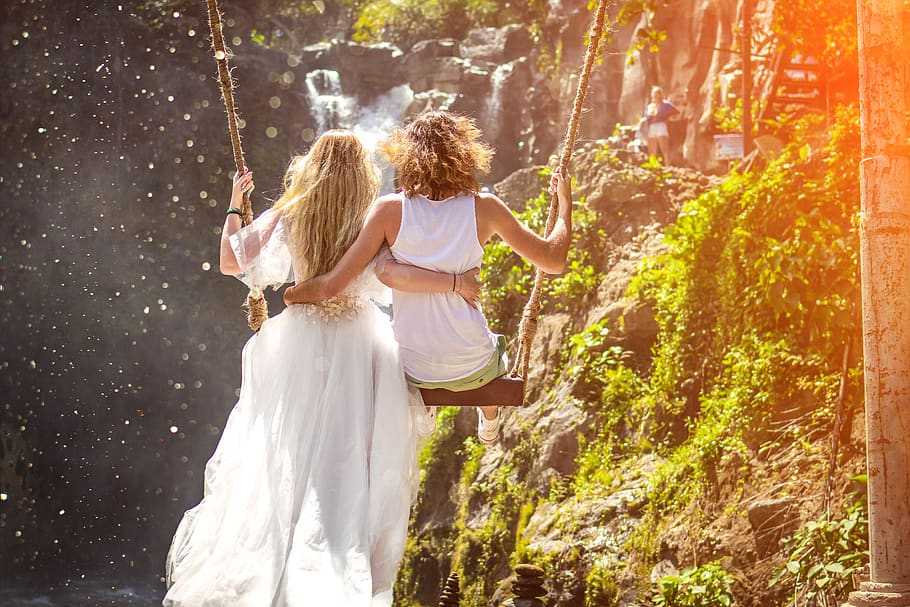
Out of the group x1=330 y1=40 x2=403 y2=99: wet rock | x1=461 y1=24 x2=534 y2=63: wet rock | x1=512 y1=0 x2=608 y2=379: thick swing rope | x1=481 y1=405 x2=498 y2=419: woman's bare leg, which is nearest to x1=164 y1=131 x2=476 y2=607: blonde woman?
x1=481 y1=405 x2=498 y2=419: woman's bare leg

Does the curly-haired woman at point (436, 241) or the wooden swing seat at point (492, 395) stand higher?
the curly-haired woman at point (436, 241)

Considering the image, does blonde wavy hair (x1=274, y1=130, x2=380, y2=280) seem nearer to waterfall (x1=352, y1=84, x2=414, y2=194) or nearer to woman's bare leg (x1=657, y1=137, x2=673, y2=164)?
woman's bare leg (x1=657, y1=137, x2=673, y2=164)

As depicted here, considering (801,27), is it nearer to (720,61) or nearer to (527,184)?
(527,184)

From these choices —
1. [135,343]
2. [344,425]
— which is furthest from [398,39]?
[344,425]

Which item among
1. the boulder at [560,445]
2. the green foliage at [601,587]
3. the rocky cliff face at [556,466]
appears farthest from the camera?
the boulder at [560,445]

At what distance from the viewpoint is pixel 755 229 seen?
26.5 feet

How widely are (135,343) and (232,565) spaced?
734 inches

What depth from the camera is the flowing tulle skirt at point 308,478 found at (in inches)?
149

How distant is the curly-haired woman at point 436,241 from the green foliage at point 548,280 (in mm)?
6501

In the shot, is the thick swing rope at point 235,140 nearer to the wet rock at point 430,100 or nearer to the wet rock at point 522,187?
the wet rock at point 522,187

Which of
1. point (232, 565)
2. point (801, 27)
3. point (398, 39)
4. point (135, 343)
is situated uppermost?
point (398, 39)

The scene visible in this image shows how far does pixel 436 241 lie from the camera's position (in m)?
4.23

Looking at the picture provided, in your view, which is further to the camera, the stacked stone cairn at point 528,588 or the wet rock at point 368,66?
the wet rock at point 368,66

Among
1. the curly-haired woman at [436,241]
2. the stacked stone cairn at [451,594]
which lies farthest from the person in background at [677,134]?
the curly-haired woman at [436,241]
